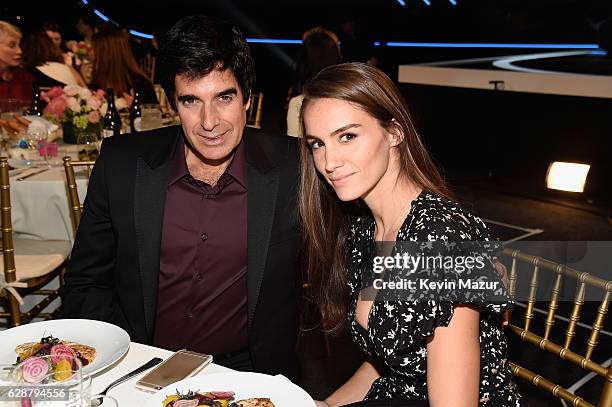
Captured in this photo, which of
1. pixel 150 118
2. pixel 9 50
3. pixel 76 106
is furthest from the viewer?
pixel 9 50

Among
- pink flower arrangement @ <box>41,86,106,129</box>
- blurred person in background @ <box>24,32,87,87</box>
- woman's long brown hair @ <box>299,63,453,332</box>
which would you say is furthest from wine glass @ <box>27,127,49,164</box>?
woman's long brown hair @ <box>299,63,453,332</box>

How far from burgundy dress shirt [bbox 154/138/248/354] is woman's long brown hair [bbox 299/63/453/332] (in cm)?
23

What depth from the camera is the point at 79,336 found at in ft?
5.06

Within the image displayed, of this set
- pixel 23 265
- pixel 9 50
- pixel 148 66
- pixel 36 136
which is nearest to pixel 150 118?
pixel 36 136

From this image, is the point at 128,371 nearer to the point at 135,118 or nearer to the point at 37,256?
the point at 37,256

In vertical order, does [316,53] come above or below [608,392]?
above

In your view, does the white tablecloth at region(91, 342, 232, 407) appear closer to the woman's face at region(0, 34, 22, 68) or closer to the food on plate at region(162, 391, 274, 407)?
the food on plate at region(162, 391, 274, 407)

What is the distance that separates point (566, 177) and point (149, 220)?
3.88 metres

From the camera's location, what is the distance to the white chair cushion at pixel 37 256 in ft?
9.98

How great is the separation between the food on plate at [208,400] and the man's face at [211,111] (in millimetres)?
826

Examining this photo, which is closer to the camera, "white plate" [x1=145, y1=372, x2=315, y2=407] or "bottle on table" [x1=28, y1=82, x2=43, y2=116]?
"white plate" [x1=145, y1=372, x2=315, y2=407]

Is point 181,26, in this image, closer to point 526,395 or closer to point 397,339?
point 397,339

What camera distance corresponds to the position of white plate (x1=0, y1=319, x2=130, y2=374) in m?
1.45

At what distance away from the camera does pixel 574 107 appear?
6.46 m
